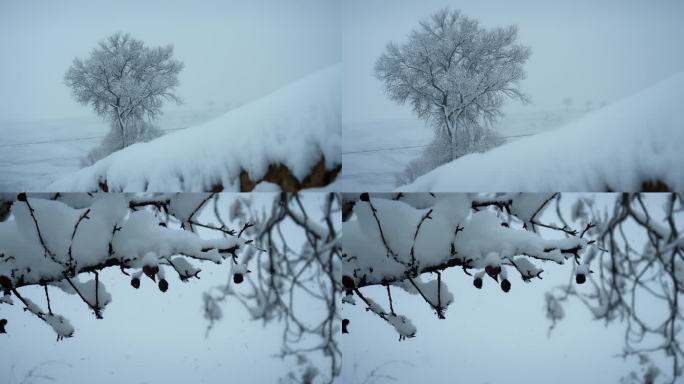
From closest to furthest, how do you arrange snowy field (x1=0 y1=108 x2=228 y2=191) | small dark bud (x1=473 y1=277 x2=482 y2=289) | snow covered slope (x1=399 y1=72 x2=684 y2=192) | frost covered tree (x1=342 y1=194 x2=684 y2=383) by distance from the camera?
snow covered slope (x1=399 y1=72 x2=684 y2=192) < frost covered tree (x1=342 y1=194 x2=684 y2=383) < small dark bud (x1=473 y1=277 x2=482 y2=289) < snowy field (x1=0 y1=108 x2=228 y2=191)

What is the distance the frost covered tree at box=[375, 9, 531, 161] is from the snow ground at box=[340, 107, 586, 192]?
65mm

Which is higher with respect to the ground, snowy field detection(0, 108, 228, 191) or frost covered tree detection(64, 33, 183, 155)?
frost covered tree detection(64, 33, 183, 155)

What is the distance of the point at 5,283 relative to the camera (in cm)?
234

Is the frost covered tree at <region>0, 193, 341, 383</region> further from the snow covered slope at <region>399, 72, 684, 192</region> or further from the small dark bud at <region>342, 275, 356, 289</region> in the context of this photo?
the snow covered slope at <region>399, 72, 684, 192</region>

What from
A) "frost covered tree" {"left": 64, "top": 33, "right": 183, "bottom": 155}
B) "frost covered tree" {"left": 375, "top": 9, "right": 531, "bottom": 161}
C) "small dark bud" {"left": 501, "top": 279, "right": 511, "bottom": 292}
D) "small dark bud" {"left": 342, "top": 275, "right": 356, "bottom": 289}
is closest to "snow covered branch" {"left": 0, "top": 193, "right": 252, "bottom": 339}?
"frost covered tree" {"left": 64, "top": 33, "right": 183, "bottom": 155}

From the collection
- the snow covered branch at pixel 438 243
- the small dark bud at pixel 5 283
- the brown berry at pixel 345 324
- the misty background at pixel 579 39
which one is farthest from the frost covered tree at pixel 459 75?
the small dark bud at pixel 5 283

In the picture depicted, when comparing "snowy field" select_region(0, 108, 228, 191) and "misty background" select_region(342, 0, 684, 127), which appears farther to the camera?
"snowy field" select_region(0, 108, 228, 191)

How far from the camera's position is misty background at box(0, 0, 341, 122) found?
2.29 meters

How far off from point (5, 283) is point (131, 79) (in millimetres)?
910

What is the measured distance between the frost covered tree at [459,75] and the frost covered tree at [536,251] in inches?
9.3

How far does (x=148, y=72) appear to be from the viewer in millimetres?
2295

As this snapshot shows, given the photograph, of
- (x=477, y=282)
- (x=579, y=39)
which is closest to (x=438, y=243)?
(x=477, y=282)

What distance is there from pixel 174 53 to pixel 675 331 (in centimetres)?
202

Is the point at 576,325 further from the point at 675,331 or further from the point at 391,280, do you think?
the point at 391,280
